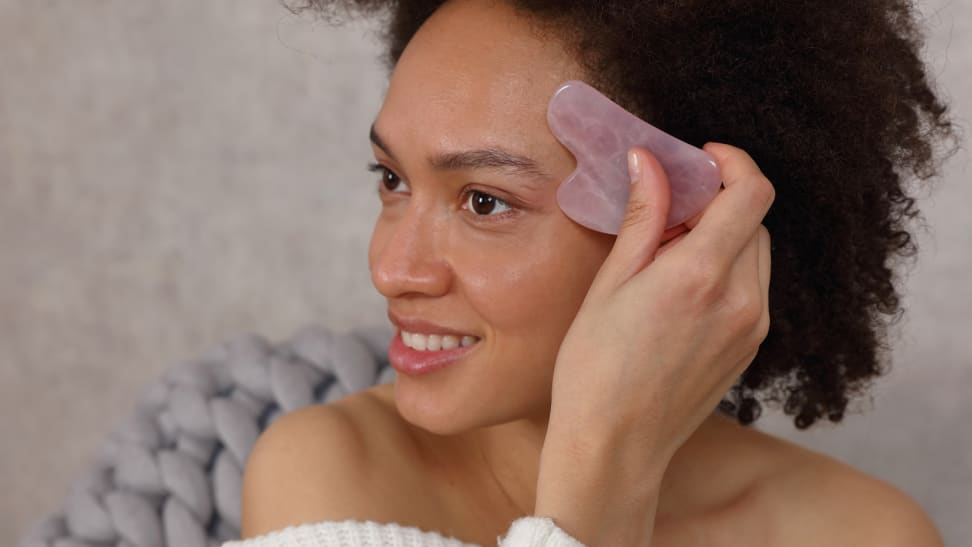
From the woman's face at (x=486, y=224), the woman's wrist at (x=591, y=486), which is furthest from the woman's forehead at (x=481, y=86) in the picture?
the woman's wrist at (x=591, y=486)

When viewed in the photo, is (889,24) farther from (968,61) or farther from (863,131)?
(968,61)

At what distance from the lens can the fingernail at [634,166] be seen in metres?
1.44

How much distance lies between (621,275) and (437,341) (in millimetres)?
248

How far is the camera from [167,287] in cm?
309

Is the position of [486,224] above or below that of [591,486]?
above

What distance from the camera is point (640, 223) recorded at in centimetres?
143

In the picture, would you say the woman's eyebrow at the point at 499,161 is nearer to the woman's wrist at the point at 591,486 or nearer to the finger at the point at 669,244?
the finger at the point at 669,244

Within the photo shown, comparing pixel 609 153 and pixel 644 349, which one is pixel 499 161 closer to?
pixel 609 153

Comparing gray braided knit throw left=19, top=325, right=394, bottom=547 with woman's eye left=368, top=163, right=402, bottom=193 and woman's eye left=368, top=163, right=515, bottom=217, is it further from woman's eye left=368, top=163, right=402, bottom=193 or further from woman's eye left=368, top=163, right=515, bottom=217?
woman's eye left=368, top=163, right=515, bottom=217

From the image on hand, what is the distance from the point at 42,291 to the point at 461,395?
190 centimetres

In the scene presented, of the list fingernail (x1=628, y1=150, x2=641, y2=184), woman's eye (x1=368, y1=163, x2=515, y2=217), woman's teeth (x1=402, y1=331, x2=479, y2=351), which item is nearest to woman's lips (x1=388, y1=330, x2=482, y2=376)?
woman's teeth (x1=402, y1=331, x2=479, y2=351)

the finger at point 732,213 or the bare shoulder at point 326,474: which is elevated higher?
the finger at point 732,213

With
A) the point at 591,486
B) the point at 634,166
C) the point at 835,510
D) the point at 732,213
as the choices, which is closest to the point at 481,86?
the point at 634,166

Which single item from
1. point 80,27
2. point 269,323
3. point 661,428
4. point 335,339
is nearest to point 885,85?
point 661,428
